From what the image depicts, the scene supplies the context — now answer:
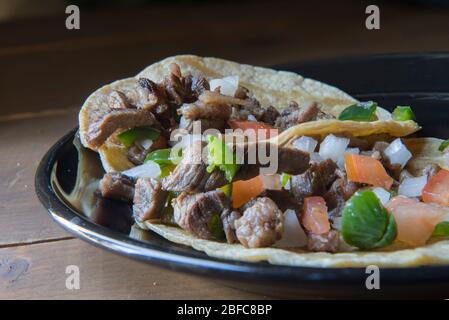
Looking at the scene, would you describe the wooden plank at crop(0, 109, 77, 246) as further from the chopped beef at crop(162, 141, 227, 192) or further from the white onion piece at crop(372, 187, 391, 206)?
the white onion piece at crop(372, 187, 391, 206)

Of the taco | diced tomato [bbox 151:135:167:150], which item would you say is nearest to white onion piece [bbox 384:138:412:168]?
the taco

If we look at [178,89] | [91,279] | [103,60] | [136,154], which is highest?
[178,89]

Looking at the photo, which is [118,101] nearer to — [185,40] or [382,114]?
[382,114]

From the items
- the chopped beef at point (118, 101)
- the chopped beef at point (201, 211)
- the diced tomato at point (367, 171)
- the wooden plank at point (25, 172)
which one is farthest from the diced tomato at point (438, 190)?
the wooden plank at point (25, 172)

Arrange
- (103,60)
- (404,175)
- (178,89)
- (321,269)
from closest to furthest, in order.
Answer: (321,269) < (404,175) < (178,89) < (103,60)

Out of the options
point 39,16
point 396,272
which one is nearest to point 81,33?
point 39,16

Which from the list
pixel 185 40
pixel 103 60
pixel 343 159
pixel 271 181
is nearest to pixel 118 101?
pixel 271 181

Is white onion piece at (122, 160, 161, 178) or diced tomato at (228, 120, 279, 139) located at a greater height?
diced tomato at (228, 120, 279, 139)
